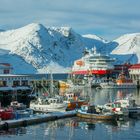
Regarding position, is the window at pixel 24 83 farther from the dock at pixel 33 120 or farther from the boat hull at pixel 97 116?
the boat hull at pixel 97 116

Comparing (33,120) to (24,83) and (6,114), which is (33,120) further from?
(24,83)

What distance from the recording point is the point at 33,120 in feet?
171

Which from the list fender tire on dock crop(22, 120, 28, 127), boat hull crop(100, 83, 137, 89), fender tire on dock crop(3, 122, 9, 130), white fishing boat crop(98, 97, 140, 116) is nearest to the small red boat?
fender tire on dock crop(22, 120, 28, 127)

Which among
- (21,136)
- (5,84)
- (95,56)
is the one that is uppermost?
(95,56)

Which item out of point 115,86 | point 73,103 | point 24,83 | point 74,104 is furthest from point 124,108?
point 115,86

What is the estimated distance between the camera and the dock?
48.7 m

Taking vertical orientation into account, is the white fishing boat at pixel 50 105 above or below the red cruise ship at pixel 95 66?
below

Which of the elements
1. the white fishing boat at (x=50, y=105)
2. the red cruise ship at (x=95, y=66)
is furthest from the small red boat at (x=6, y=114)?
the red cruise ship at (x=95, y=66)

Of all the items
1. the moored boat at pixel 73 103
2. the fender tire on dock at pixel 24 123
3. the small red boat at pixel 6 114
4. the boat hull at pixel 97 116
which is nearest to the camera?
the fender tire on dock at pixel 24 123

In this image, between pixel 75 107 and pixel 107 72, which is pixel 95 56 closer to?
pixel 107 72

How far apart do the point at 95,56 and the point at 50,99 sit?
323 feet

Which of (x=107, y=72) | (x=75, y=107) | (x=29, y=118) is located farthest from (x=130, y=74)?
(x=29, y=118)

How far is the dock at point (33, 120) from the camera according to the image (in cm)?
4872

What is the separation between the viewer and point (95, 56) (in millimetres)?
160250
